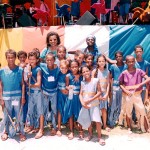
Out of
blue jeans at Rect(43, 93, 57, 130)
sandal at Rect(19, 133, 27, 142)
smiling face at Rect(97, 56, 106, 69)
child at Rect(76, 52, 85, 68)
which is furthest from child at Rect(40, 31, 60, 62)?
sandal at Rect(19, 133, 27, 142)

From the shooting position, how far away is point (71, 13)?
11.0 m

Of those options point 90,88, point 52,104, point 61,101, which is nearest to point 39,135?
point 52,104

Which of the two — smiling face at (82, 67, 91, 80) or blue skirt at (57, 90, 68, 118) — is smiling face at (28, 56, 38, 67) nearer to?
blue skirt at (57, 90, 68, 118)

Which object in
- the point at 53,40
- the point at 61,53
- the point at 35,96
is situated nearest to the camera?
the point at 35,96

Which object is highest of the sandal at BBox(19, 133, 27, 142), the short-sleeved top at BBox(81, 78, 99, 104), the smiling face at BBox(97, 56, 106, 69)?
the smiling face at BBox(97, 56, 106, 69)

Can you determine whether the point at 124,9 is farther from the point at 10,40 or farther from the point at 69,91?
the point at 69,91

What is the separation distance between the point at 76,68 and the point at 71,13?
6.27m

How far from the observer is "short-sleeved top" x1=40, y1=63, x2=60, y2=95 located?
5.23 meters

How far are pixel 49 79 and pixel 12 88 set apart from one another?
642 millimetres

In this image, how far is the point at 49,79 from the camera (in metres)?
5.22

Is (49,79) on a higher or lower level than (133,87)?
higher

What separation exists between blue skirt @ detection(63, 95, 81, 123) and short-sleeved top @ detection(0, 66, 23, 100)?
0.87 meters

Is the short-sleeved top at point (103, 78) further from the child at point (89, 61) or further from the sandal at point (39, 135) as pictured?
the sandal at point (39, 135)

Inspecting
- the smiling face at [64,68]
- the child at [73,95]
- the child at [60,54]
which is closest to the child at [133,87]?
the child at [73,95]
